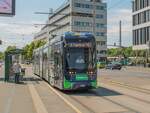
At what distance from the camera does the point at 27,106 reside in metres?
17.1

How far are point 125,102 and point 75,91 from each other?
24.2 ft

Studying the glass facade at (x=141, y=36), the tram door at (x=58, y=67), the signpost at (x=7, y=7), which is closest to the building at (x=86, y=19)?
the glass facade at (x=141, y=36)

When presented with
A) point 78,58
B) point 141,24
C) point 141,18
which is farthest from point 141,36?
point 78,58

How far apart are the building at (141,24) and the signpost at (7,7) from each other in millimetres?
75978

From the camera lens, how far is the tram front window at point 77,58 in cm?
2294

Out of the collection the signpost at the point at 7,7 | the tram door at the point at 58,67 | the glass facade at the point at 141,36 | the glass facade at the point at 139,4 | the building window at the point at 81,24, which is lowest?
the tram door at the point at 58,67

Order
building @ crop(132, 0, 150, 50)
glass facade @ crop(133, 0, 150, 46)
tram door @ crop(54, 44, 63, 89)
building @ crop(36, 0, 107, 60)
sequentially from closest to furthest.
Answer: tram door @ crop(54, 44, 63, 89) < building @ crop(132, 0, 150, 50) < glass facade @ crop(133, 0, 150, 46) < building @ crop(36, 0, 107, 60)

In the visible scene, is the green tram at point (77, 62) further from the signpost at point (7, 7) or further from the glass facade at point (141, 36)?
the glass facade at point (141, 36)

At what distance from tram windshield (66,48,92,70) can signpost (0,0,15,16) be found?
20.3 meters

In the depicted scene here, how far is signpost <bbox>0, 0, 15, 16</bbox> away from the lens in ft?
138

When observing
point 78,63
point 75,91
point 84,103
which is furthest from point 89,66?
point 84,103

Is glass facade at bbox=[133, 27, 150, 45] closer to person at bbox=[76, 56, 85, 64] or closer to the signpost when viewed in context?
the signpost

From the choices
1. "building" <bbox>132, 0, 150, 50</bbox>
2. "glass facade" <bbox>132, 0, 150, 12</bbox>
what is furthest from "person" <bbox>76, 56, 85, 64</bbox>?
"glass facade" <bbox>132, 0, 150, 12</bbox>

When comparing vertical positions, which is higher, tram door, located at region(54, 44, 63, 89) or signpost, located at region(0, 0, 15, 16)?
signpost, located at region(0, 0, 15, 16)
